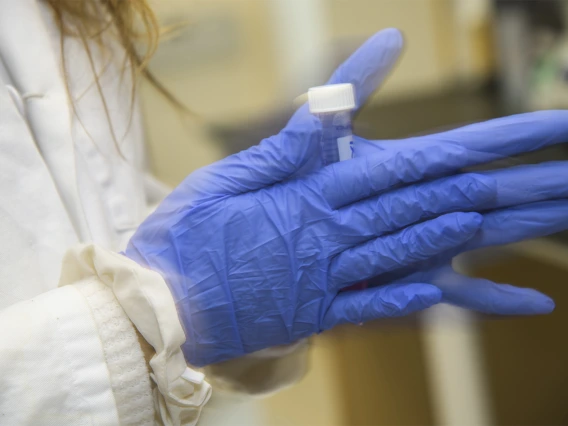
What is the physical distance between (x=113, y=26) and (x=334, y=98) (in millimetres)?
386

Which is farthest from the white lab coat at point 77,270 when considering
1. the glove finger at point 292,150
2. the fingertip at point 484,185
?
the fingertip at point 484,185

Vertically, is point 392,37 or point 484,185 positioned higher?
point 392,37

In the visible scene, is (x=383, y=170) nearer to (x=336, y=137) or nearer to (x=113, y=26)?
(x=336, y=137)

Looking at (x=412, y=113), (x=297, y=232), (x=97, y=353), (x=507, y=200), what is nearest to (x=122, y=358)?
(x=97, y=353)

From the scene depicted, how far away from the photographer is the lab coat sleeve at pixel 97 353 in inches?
19.7

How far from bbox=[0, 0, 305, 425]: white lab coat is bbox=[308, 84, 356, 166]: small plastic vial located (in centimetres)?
25

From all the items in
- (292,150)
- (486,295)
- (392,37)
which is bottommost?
(486,295)

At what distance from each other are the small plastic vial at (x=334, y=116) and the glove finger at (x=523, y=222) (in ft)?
0.62

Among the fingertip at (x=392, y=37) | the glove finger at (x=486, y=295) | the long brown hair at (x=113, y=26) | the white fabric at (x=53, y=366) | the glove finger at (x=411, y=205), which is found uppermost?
the long brown hair at (x=113, y=26)

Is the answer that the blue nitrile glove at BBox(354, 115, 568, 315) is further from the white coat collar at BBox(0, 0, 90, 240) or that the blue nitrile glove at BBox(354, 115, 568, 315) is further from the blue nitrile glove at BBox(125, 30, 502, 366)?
the white coat collar at BBox(0, 0, 90, 240)

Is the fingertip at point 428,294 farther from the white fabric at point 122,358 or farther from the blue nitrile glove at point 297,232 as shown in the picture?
the white fabric at point 122,358

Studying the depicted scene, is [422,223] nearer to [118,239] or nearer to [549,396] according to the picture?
[118,239]

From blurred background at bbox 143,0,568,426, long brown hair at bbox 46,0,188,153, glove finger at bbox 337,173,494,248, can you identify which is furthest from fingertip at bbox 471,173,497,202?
long brown hair at bbox 46,0,188,153

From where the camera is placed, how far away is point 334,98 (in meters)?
0.56
